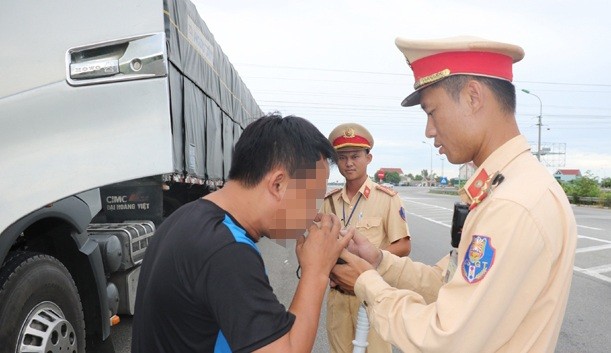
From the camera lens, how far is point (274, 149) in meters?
1.43

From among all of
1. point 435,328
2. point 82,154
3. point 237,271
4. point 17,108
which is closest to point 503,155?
point 435,328

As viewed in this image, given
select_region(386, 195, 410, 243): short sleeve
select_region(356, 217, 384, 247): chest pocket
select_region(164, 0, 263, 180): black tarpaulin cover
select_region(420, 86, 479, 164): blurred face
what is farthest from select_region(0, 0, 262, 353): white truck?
select_region(386, 195, 410, 243): short sleeve

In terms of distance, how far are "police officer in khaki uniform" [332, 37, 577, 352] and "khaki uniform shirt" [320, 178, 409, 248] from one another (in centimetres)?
175

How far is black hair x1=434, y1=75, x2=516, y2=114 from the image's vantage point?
147 centimetres

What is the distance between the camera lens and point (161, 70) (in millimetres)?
2059

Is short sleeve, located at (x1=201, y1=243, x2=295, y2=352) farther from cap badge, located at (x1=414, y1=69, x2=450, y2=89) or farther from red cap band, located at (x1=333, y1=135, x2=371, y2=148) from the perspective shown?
red cap band, located at (x1=333, y1=135, x2=371, y2=148)

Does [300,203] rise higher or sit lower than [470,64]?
lower

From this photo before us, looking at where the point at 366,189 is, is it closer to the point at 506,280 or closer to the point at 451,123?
the point at 451,123

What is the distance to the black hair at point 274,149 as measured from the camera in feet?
4.69

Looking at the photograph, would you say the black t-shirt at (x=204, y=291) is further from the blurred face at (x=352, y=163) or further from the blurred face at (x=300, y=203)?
the blurred face at (x=352, y=163)

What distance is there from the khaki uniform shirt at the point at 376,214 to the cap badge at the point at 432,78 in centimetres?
191

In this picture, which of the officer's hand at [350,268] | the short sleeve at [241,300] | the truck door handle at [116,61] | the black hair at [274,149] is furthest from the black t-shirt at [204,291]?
the truck door handle at [116,61]

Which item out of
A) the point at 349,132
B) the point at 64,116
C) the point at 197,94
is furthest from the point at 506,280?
the point at 197,94

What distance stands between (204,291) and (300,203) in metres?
0.41
